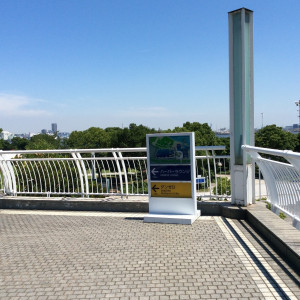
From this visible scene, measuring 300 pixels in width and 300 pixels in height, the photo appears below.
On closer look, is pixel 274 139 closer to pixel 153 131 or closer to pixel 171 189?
pixel 153 131

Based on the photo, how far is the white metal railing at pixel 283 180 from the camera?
408cm

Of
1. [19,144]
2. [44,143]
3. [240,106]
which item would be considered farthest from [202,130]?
[19,144]

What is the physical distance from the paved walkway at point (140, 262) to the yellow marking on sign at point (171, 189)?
2.00 feet

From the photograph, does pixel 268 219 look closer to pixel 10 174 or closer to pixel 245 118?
pixel 245 118

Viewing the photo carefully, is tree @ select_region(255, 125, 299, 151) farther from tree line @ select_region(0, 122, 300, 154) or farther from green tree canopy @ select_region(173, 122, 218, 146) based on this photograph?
green tree canopy @ select_region(173, 122, 218, 146)

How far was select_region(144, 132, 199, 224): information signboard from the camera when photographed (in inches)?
242

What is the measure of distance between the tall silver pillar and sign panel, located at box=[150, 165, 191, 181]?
1017mm

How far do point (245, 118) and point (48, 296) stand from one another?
188 inches

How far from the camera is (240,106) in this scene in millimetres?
6457

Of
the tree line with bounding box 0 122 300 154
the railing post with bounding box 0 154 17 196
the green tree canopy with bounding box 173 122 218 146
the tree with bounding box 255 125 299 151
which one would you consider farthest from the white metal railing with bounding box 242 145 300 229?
the green tree canopy with bounding box 173 122 218 146

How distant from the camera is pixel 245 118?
644 cm

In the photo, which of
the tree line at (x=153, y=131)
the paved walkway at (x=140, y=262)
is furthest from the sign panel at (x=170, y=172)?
the tree line at (x=153, y=131)

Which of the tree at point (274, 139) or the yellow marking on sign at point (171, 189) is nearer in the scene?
the yellow marking on sign at point (171, 189)

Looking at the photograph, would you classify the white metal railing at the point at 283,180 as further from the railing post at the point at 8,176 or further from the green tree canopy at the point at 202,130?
the green tree canopy at the point at 202,130
